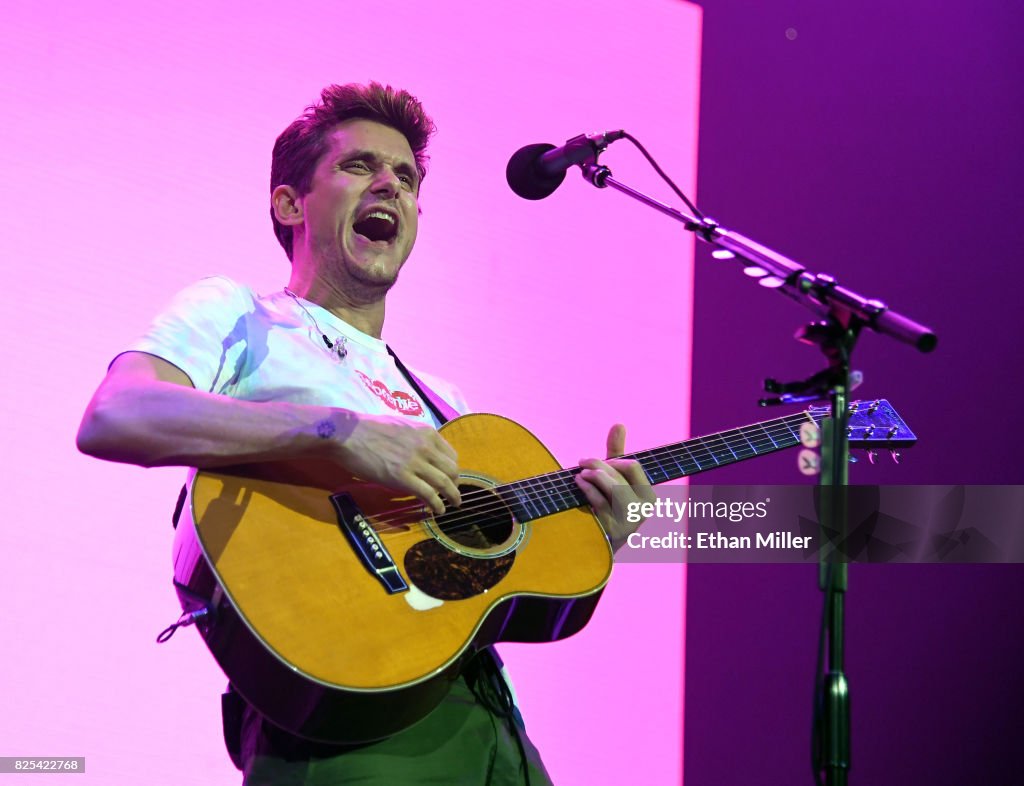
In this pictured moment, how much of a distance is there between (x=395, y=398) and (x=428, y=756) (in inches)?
32.9

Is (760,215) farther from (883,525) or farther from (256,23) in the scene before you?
(256,23)

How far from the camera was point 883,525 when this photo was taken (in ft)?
11.6

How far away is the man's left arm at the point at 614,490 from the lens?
2.26m

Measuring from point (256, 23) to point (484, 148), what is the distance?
72cm

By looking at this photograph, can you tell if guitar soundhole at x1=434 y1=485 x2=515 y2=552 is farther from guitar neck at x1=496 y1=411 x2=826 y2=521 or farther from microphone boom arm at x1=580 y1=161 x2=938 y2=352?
microphone boom arm at x1=580 y1=161 x2=938 y2=352

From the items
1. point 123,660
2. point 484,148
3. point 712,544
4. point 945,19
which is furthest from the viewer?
point 945,19

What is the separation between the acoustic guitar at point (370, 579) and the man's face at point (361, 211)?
53 cm

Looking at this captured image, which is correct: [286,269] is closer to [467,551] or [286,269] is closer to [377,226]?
[377,226]

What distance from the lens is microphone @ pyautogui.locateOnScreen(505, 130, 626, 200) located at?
6.88ft

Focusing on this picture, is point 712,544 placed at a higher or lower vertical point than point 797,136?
lower

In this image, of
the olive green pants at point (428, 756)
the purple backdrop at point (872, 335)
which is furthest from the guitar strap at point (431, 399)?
the purple backdrop at point (872, 335)

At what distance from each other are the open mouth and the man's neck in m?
0.16

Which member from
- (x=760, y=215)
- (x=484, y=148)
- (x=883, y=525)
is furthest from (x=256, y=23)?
(x=883, y=525)

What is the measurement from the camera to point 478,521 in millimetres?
2078
